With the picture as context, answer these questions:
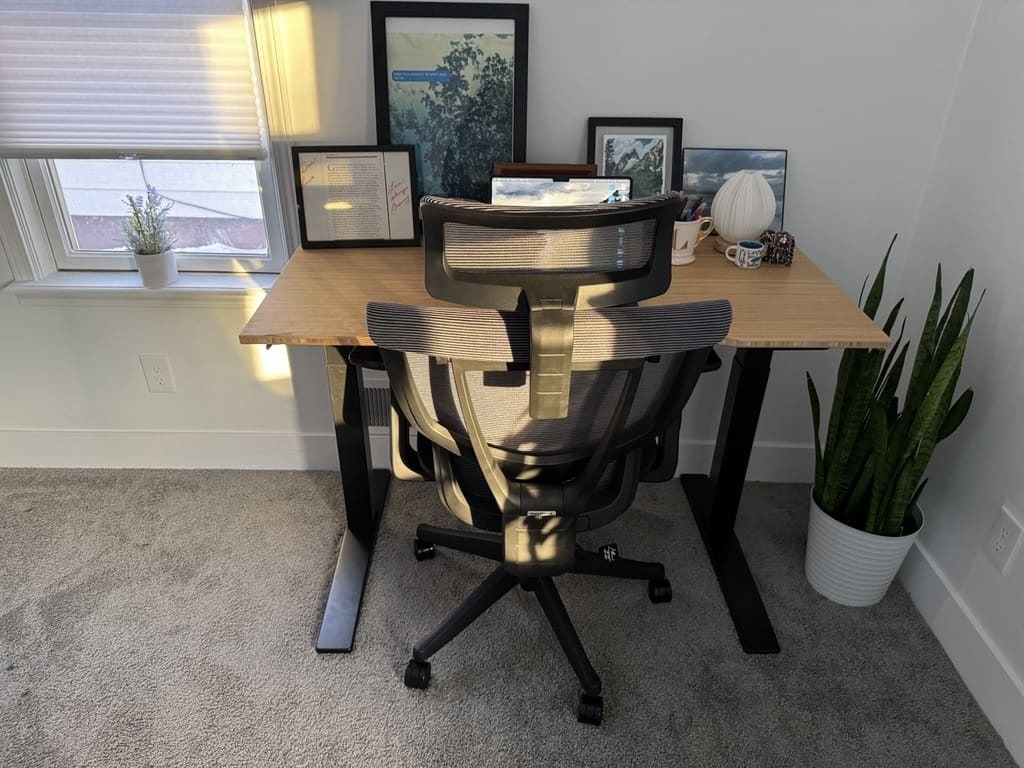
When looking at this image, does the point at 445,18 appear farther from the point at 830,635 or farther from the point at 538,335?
the point at 830,635

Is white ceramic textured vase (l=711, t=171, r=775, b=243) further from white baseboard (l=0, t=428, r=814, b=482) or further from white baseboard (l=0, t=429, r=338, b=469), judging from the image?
white baseboard (l=0, t=429, r=338, b=469)

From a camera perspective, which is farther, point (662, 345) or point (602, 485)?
point (602, 485)

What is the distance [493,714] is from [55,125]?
1.76 metres

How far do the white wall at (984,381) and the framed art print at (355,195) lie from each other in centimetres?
130

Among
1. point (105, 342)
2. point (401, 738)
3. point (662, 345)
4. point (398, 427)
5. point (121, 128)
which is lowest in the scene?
point (401, 738)

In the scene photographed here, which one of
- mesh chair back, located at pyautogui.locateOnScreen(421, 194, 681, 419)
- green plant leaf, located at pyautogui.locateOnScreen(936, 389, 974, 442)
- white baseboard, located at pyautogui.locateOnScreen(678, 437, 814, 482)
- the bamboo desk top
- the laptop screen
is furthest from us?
white baseboard, located at pyautogui.locateOnScreen(678, 437, 814, 482)

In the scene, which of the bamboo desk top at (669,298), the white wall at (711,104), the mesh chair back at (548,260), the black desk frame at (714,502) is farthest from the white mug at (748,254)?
the mesh chair back at (548,260)

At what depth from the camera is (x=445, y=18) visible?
5.48 ft

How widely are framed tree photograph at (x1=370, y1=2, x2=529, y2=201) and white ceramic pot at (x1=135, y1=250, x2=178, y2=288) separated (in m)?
0.71

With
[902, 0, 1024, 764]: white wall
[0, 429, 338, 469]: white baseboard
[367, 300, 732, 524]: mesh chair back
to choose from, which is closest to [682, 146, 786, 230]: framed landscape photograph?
[902, 0, 1024, 764]: white wall

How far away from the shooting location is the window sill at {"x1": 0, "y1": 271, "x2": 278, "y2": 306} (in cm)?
199

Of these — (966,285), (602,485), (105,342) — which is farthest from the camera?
(105,342)

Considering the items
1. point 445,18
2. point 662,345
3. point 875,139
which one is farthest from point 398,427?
point 875,139

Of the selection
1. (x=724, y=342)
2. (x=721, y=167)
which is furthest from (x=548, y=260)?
(x=721, y=167)
